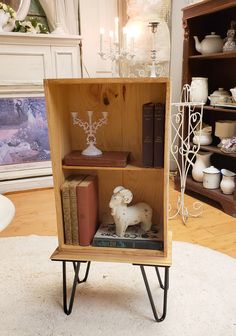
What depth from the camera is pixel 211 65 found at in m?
3.12

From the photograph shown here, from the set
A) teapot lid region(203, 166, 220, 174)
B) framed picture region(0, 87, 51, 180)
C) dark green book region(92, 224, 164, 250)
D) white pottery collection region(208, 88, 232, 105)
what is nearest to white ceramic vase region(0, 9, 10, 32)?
framed picture region(0, 87, 51, 180)

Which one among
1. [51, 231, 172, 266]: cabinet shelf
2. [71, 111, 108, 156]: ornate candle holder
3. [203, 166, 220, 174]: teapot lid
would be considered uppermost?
[71, 111, 108, 156]: ornate candle holder

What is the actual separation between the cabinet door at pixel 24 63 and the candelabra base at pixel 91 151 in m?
2.08

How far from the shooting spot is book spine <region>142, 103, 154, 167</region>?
49.6 inches

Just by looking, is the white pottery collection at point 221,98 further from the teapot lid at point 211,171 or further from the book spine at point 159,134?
the book spine at point 159,134

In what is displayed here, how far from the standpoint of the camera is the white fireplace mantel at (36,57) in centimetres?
301

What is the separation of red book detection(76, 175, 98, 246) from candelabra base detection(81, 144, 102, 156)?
127 millimetres

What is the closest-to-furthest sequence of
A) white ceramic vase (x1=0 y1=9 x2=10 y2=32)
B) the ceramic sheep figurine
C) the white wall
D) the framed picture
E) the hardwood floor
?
the ceramic sheep figurine, the hardwood floor, white ceramic vase (x1=0 y1=9 x2=10 y2=32), the framed picture, the white wall

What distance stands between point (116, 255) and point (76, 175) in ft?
1.35

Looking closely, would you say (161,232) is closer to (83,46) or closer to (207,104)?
(207,104)

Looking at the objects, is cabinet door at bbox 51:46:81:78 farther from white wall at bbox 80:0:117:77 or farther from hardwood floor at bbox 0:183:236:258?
hardwood floor at bbox 0:183:236:258

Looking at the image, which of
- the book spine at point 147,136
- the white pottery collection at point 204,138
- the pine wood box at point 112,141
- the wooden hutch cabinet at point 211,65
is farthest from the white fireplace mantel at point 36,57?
the book spine at point 147,136

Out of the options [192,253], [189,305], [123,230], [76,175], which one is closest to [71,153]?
[76,175]

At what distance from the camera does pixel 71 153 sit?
141cm
